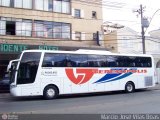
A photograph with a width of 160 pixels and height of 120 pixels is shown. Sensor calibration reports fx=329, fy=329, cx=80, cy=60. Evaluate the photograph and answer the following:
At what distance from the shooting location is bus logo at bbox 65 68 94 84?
22422 mm

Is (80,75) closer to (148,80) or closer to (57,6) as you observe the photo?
(148,80)

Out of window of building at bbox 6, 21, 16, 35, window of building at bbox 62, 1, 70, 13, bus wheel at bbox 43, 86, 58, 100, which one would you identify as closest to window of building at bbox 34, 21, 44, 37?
window of building at bbox 6, 21, 16, 35

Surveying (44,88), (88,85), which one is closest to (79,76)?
(88,85)

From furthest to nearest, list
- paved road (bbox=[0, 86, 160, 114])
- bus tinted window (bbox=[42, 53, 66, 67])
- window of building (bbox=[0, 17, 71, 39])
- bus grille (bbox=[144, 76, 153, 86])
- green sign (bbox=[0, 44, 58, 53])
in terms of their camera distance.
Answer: window of building (bbox=[0, 17, 71, 39]) → green sign (bbox=[0, 44, 58, 53]) → bus grille (bbox=[144, 76, 153, 86]) → bus tinted window (bbox=[42, 53, 66, 67]) → paved road (bbox=[0, 86, 160, 114])

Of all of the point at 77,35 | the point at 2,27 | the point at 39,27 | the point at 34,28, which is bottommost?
the point at 77,35

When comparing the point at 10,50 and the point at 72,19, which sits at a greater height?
the point at 72,19

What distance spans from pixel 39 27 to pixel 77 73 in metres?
15.9

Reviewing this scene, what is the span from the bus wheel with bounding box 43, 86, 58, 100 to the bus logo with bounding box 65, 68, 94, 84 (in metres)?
1.38

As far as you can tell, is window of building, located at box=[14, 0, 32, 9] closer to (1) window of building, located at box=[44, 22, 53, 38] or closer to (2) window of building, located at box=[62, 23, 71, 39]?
(1) window of building, located at box=[44, 22, 53, 38]

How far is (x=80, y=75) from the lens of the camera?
22891 mm

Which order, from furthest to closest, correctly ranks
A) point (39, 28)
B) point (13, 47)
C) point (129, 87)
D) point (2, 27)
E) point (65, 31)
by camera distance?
point (65, 31) → point (39, 28) → point (2, 27) → point (13, 47) → point (129, 87)

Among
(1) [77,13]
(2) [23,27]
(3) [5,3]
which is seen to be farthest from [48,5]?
(1) [77,13]

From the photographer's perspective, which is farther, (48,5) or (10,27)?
(48,5)

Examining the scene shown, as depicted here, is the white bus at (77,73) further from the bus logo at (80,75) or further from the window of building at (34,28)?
the window of building at (34,28)
